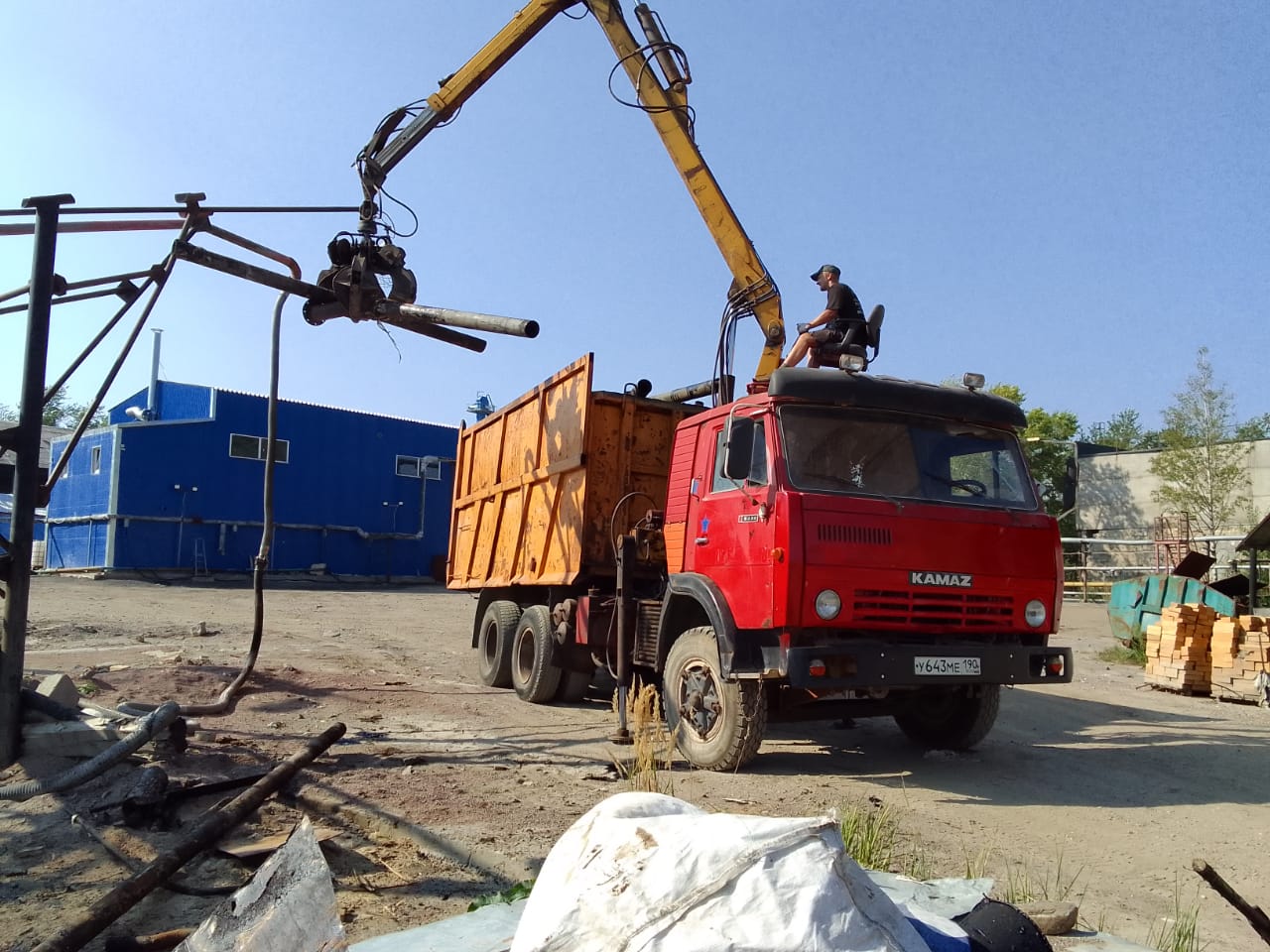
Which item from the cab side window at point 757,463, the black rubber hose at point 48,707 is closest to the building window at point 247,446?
the black rubber hose at point 48,707

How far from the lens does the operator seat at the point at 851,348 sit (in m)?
7.20

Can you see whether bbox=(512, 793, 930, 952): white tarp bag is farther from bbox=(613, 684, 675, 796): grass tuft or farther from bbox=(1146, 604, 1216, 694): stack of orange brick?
bbox=(1146, 604, 1216, 694): stack of orange brick

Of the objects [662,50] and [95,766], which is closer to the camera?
[95,766]

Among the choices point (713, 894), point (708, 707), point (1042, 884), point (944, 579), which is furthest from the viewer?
point (708, 707)

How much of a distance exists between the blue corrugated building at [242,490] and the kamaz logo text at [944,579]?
2140 centimetres

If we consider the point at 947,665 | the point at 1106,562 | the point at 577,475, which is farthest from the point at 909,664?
the point at 1106,562

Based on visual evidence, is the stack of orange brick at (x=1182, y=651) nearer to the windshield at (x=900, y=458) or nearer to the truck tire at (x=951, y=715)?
the truck tire at (x=951, y=715)

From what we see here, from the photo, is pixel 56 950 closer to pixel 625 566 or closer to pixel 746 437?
pixel 746 437

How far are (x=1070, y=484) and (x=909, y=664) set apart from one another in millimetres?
2457

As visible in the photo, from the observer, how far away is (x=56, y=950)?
2.72m

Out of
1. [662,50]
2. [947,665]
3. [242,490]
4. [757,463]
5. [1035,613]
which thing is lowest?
[947,665]

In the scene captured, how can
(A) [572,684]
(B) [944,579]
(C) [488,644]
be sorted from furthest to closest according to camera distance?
(C) [488,644], (A) [572,684], (B) [944,579]

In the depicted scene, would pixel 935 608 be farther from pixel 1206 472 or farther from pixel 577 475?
pixel 1206 472

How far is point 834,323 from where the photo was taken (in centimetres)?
738
